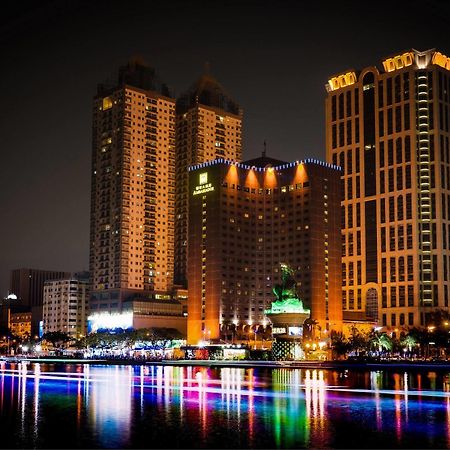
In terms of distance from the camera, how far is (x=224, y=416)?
50000 mm

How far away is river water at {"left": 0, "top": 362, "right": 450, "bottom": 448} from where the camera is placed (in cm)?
4066

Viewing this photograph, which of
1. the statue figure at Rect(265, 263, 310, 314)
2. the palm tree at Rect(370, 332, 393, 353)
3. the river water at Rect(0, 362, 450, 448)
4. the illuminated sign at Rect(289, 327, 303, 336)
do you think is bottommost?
the palm tree at Rect(370, 332, 393, 353)

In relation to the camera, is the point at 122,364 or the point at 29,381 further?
the point at 122,364

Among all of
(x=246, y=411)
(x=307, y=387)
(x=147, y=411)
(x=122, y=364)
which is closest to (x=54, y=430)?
(x=147, y=411)

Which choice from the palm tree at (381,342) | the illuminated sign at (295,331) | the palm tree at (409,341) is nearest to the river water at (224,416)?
the illuminated sign at (295,331)

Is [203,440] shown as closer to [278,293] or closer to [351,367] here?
[351,367]

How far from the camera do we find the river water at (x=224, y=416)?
40656mm

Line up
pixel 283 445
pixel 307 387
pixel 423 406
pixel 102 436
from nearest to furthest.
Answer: pixel 283 445
pixel 102 436
pixel 423 406
pixel 307 387

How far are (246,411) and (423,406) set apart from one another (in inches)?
554

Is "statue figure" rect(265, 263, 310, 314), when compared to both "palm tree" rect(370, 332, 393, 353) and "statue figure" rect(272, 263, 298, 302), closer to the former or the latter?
"statue figure" rect(272, 263, 298, 302)

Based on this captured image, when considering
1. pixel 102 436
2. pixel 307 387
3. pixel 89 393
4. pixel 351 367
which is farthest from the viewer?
pixel 351 367

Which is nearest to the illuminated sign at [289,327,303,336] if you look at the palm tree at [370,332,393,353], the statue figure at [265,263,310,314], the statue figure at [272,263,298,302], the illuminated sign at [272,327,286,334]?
the illuminated sign at [272,327,286,334]

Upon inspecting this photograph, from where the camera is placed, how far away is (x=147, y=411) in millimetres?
53406

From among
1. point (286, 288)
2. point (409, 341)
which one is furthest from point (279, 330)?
point (409, 341)
